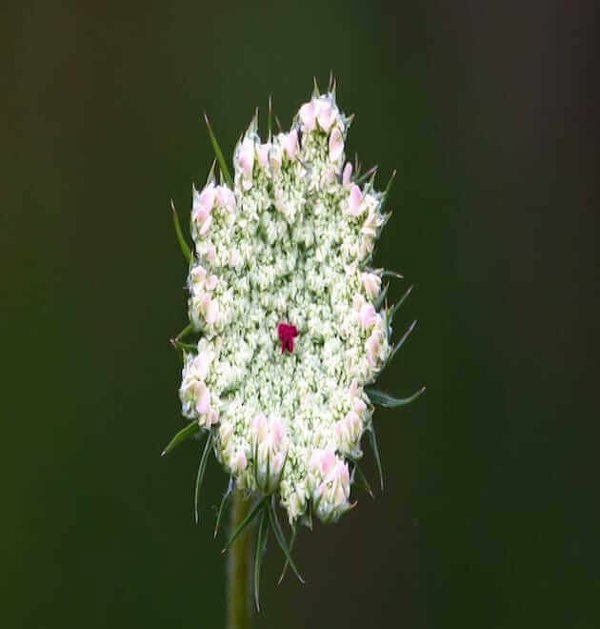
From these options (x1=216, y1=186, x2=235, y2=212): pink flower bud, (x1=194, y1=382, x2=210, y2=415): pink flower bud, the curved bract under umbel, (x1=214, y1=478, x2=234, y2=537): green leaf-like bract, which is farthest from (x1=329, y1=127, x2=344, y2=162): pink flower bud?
(x1=214, y1=478, x2=234, y2=537): green leaf-like bract

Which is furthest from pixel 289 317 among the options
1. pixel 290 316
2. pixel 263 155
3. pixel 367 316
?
pixel 263 155

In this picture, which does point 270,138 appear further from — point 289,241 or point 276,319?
point 276,319

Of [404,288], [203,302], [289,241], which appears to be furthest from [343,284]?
[404,288]

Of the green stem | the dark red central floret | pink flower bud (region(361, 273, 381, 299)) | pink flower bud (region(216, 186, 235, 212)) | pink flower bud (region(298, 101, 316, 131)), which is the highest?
pink flower bud (region(298, 101, 316, 131))

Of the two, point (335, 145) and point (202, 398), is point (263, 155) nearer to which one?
point (335, 145)

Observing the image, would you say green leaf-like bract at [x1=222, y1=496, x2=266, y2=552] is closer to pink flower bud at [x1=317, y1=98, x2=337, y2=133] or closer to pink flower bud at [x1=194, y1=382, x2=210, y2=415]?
pink flower bud at [x1=194, y1=382, x2=210, y2=415]

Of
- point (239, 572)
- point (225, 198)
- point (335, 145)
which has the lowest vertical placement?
point (239, 572)

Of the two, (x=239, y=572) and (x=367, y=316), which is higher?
(x=367, y=316)
